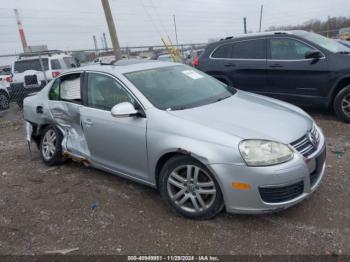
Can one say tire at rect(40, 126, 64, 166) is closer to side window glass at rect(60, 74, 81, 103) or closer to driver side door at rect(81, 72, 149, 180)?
side window glass at rect(60, 74, 81, 103)

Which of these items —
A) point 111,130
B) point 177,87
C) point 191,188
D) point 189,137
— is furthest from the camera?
point 177,87

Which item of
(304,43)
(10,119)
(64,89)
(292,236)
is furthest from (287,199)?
(10,119)

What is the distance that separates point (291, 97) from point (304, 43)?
3.41ft

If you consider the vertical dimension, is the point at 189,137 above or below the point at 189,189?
above

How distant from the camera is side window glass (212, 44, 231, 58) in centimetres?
776

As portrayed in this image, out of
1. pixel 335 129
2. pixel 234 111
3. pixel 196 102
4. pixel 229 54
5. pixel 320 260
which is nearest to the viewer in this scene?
pixel 320 260

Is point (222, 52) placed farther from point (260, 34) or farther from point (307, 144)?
point (307, 144)

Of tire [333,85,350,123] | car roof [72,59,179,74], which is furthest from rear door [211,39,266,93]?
car roof [72,59,179,74]

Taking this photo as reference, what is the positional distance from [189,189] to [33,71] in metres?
10.3

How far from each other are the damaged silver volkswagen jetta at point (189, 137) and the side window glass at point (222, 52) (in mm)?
3247

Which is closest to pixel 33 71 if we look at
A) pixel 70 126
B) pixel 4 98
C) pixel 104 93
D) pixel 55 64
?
pixel 55 64

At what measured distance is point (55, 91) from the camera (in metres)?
5.20

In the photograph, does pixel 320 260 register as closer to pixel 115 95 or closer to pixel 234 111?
pixel 234 111

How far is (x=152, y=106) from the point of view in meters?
3.75
